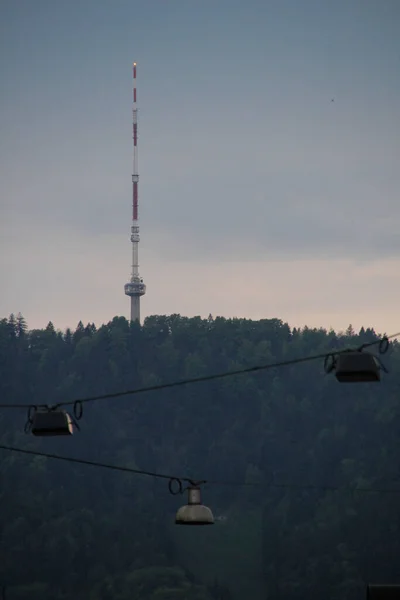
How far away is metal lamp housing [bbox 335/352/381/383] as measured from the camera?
79.5 ft

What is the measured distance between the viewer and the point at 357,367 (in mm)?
24359

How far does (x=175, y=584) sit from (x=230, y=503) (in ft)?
93.4

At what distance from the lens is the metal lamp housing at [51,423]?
25.4 m

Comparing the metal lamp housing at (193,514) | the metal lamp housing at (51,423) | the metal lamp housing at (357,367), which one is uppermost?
the metal lamp housing at (357,367)

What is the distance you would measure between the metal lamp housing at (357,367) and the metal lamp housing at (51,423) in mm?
3926

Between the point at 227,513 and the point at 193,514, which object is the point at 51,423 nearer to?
the point at 193,514

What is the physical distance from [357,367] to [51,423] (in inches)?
173

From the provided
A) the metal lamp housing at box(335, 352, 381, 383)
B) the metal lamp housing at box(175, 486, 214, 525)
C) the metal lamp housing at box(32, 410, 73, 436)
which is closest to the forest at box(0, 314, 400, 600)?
the metal lamp housing at box(175, 486, 214, 525)

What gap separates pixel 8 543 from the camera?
170m

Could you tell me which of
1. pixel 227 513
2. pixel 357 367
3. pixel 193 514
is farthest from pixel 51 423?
pixel 227 513

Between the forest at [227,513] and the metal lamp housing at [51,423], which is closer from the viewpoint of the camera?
the metal lamp housing at [51,423]

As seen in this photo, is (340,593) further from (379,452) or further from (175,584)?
(379,452)

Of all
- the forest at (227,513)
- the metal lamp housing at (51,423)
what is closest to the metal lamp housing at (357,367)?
the metal lamp housing at (51,423)

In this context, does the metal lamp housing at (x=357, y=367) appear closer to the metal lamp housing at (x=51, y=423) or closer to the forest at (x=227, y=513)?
the metal lamp housing at (x=51, y=423)
